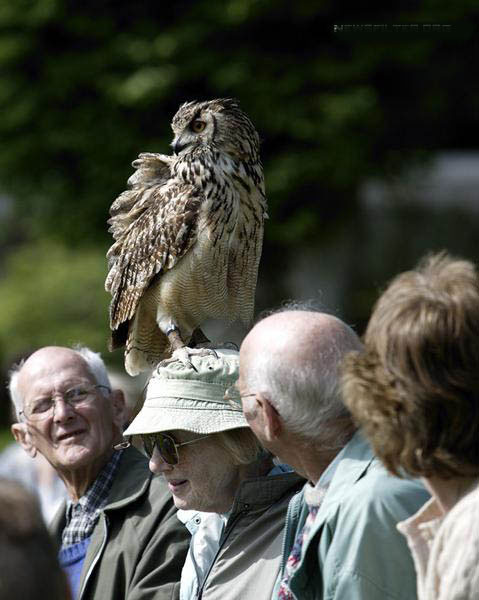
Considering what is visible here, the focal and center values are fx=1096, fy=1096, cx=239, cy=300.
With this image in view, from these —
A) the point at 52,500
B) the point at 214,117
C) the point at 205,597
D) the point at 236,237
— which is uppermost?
the point at 214,117

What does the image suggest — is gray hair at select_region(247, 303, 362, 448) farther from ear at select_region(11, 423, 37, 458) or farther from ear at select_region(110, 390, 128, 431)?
ear at select_region(11, 423, 37, 458)

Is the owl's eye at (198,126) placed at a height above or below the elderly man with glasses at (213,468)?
above

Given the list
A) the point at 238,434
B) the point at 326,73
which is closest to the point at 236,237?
the point at 238,434

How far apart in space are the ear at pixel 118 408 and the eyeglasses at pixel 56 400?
0.44ft

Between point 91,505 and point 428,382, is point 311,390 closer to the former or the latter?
point 428,382

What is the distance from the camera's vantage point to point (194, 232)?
3.81 m

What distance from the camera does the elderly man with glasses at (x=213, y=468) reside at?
3.14 metres

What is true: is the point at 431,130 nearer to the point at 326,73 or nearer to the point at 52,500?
the point at 326,73

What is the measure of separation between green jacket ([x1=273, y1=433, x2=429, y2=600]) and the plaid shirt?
1518 millimetres

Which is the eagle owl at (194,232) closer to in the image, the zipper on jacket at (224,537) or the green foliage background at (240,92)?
the zipper on jacket at (224,537)

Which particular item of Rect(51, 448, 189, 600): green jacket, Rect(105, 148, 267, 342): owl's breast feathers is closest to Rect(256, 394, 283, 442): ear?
Rect(51, 448, 189, 600): green jacket

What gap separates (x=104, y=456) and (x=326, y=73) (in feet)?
25.7

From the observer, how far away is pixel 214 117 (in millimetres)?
3781

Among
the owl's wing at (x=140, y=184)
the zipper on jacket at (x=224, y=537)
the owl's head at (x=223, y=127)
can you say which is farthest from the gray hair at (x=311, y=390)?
the owl's wing at (x=140, y=184)
